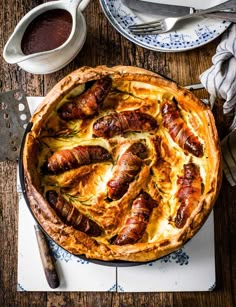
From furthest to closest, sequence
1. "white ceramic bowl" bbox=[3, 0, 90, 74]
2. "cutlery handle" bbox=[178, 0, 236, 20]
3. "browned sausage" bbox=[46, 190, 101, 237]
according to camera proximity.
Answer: "cutlery handle" bbox=[178, 0, 236, 20]
"white ceramic bowl" bbox=[3, 0, 90, 74]
"browned sausage" bbox=[46, 190, 101, 237]

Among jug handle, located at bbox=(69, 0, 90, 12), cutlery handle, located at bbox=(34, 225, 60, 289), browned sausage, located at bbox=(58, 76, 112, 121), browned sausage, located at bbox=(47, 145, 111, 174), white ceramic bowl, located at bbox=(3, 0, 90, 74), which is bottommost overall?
cutlery handle, located at bbox=(34, 225, 60, 289)

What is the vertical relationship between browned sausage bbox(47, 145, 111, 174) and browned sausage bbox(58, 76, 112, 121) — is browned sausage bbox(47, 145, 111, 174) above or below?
A: below

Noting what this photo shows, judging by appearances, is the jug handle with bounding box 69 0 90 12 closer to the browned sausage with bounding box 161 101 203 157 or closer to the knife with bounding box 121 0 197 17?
the knife with bounding box 121 0 197 17

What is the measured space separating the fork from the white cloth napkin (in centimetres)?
6

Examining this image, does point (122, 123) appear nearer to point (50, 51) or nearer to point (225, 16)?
point (50, 51)

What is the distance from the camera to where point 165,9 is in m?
2.04

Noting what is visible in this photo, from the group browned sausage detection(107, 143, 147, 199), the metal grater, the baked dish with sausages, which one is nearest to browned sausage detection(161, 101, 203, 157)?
the baked dish with sausages

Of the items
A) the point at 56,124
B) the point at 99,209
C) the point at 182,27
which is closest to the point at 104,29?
the point at 182,27

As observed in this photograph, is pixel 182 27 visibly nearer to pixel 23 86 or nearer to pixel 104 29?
pixel 104 29

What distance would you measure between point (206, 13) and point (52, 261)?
31.5 inches

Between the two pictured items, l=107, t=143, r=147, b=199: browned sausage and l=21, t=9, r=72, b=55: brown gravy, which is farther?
l=21, t=9, r=72, b=55: brown gravy

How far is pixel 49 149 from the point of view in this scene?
1.81m

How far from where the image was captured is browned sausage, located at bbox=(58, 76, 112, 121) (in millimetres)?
1790

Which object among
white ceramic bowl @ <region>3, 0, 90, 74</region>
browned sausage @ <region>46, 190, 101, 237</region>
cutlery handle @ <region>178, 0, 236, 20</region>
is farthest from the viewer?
Result: cutlery handle @ <region>178, 0, 236, 20</region>
